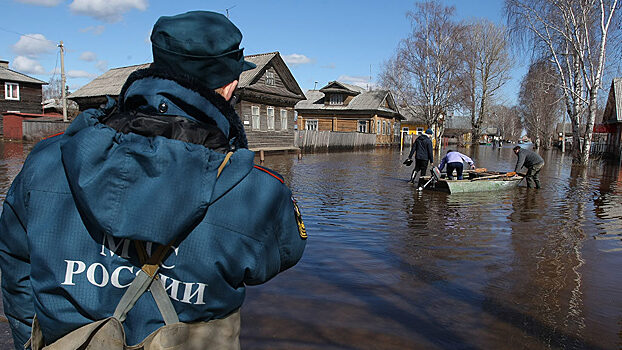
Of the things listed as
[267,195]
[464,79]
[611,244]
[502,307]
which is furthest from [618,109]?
[267,195]

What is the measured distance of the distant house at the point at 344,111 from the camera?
141ft

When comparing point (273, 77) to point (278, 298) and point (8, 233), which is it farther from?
point (8, 233)

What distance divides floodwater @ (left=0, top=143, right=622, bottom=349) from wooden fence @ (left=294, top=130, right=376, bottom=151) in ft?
66.7

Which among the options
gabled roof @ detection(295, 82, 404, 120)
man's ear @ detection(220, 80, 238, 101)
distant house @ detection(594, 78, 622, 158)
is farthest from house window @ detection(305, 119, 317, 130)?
man's ear @ detection(220, 80, 238, 101)

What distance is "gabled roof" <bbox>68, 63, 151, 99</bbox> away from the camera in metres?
27.5

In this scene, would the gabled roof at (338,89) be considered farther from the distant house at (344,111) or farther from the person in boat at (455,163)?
the person in boat at (455,163)

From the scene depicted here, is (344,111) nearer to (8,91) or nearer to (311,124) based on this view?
(311,124)

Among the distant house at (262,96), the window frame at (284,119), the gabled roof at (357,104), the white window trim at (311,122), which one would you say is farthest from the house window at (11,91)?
the white window trim at (311,122)

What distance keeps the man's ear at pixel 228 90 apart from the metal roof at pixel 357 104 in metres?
41.4

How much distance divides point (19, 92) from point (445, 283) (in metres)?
39.9

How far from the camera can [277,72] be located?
86.5 feet

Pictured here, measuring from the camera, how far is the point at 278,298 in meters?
4.38

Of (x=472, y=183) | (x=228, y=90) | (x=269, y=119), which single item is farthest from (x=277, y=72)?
(x=228, y=90)

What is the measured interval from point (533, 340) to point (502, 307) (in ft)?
2.14
